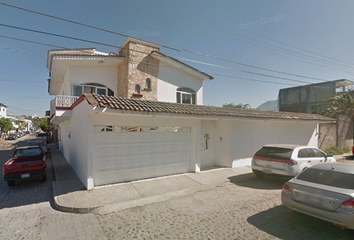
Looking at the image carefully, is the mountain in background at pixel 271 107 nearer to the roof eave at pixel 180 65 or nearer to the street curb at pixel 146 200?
the roof eave at pixel 180 65

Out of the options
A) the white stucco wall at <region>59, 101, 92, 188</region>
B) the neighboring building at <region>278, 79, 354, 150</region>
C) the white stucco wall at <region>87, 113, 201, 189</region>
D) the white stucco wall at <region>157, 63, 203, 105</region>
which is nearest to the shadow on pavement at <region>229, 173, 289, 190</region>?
the white stucco wall at <region>87, 113, 201, 189</region>

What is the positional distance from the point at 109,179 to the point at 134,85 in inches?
302

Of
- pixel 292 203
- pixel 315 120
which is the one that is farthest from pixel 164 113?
pixel 315 120

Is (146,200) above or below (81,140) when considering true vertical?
below

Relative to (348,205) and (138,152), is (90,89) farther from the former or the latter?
(348,205)

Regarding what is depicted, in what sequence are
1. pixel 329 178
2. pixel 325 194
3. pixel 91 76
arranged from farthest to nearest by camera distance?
pixel 91 76, pixel 329 178, pixel 325 194

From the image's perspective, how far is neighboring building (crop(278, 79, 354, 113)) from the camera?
73.0 ft

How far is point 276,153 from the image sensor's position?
22.9ft

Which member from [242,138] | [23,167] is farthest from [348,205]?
[23,167]

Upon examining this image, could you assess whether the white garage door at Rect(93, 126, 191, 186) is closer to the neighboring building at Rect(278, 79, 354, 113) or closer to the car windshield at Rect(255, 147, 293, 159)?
the car windshield at Rect(255, 147, 293, 159)

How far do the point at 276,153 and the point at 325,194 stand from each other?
3492 millimetres

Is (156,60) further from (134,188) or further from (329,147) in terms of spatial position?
(329,147)

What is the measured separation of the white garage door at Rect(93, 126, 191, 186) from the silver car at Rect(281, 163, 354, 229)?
4.59m

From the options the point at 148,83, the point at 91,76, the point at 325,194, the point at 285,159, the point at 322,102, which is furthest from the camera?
the point at 322,102
